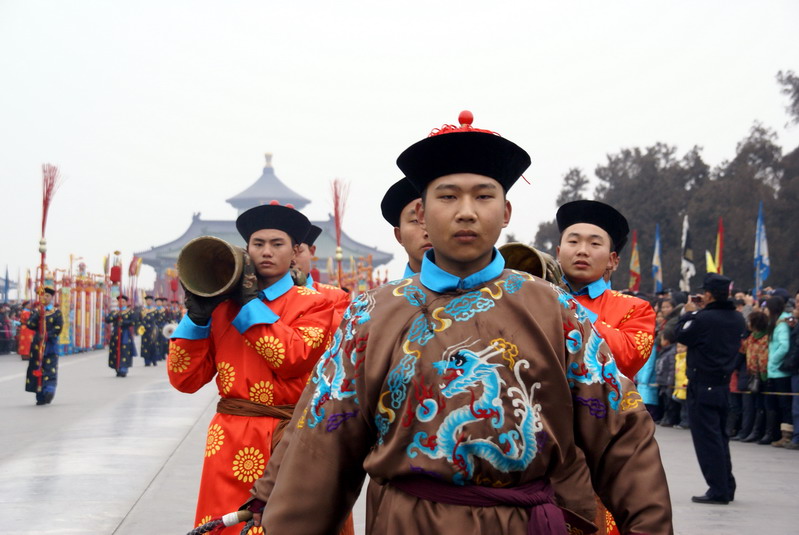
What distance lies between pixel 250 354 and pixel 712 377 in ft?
14.9

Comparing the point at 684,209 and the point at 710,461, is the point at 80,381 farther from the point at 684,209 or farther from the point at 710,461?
the point at 684,209

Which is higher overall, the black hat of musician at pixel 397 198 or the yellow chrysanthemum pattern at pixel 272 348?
the black hat of musician at pixel 397 198

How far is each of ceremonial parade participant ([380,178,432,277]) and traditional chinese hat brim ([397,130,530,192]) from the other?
4.91 feet

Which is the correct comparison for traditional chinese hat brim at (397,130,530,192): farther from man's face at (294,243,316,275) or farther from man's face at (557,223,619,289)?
man's face at (294,243,316,275)

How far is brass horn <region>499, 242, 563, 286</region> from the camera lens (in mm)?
3984

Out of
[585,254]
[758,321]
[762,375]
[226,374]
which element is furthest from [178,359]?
[758,321]

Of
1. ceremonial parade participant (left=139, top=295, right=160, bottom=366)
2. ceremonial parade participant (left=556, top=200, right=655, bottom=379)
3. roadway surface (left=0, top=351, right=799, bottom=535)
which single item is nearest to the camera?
ceremonial parade participant (left=556, top=200, right=655, bottom=379)

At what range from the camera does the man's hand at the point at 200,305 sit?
418 centimetres

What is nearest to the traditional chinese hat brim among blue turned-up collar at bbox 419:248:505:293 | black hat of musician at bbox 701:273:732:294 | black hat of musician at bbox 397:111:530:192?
black hat of musician at bbox 397:111:530:192

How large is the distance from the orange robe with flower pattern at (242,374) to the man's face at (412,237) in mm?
A: 562

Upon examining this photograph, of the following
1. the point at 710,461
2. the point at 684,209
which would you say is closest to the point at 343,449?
the point at 710,461

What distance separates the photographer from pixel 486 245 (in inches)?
99.1

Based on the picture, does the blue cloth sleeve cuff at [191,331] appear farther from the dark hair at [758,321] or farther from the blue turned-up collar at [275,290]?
the dark hair at [758,321]

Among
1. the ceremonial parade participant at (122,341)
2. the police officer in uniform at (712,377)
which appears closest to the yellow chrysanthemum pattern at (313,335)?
the police officer in uniform at (712,377)
